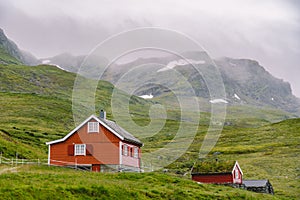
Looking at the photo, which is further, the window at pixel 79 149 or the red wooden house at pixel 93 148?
the window at pixel 79 149

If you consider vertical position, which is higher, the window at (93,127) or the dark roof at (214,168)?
the window at (93,127)

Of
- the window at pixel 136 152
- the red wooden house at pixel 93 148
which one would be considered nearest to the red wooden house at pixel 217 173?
the window at pixel 136 152

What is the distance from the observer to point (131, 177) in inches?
1853

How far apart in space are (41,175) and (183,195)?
12.6 meters

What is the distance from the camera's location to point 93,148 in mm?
58094

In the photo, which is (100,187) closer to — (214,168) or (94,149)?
(94,149)

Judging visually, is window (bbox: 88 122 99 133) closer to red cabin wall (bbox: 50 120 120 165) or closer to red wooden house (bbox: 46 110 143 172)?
red wooden house (bbox: 46 110 143 172)

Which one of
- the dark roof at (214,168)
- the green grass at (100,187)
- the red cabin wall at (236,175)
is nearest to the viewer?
the green grass at (100,187)

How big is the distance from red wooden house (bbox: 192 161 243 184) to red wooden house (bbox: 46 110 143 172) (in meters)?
15.9

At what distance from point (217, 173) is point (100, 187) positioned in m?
36.4

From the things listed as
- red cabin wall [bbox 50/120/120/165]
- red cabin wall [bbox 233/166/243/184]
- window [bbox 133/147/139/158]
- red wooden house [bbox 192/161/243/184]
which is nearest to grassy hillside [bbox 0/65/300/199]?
red wooden house [bbox 192/161/243/184]

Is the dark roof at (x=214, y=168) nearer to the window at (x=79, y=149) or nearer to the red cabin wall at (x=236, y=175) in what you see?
the red cabin wall at (x=236, y=175)

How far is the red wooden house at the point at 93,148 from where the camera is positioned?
57531 mm

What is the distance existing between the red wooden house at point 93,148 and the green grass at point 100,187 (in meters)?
7.80
